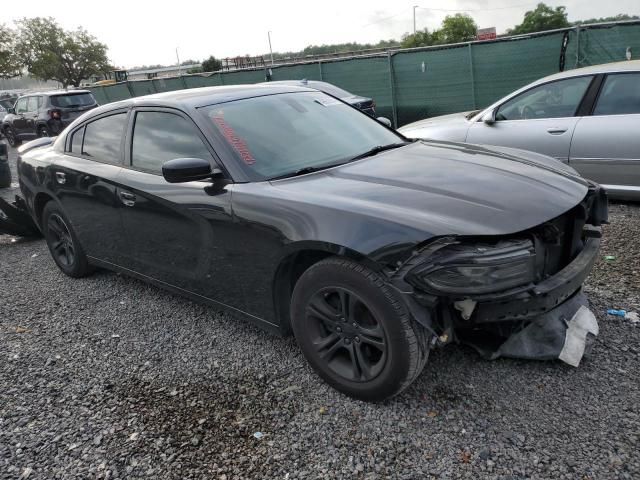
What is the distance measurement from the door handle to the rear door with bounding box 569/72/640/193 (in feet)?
14.4

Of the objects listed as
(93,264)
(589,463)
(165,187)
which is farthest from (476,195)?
(93,264)

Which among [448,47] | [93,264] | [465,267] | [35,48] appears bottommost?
[93,264]

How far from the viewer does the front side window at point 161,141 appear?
3242 millimetres

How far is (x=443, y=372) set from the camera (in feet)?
9.30

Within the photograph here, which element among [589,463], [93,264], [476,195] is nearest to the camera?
[589,463]

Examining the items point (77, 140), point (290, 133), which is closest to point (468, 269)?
point (290, 133)

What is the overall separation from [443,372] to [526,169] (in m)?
1.25

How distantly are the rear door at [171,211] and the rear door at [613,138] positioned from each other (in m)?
4.09

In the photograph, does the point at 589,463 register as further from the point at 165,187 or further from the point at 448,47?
the point at 448,47

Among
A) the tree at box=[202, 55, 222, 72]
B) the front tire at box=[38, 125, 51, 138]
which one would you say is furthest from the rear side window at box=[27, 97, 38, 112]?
the tree at box=[202, 55, 222, 72]

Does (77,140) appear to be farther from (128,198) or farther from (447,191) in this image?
(447,191)

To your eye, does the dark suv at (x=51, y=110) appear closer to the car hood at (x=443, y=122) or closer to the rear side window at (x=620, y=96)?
the car hood at (x=443, y=122)

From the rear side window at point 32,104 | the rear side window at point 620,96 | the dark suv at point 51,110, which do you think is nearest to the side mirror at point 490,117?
the rear side window at point 620,96

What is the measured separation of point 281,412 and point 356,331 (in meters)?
0.58
